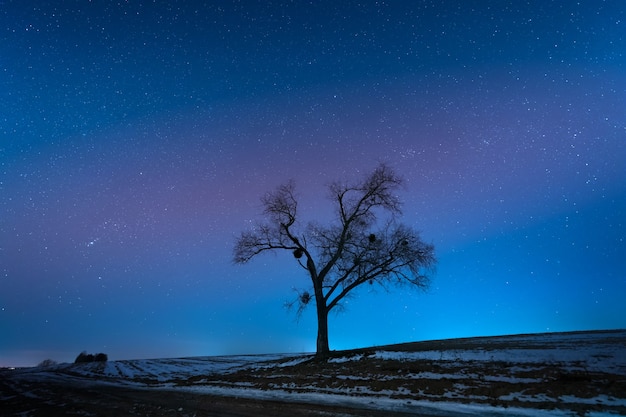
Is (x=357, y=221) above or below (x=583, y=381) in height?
above

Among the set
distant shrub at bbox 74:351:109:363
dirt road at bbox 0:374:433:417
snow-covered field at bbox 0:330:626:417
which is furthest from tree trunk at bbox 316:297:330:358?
distant shrub at bbox 74:351:109:363

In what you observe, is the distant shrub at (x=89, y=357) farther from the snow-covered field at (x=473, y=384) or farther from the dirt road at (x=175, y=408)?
the snow-covered field at (x=473, y=384)

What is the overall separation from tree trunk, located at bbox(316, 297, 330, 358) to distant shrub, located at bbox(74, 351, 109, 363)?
62986 mm

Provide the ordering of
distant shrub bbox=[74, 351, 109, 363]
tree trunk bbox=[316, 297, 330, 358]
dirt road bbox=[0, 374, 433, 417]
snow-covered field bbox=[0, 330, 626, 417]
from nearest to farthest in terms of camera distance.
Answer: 1. snow-covered field bbox=[0, 330, 626, 417]
2. dirt road bbox=[0, 374, 433, 417]
3. tree trunk bbox=[316, 297, 330, 358]
4. distant shrub bbox=[74, 351, 109, 363]

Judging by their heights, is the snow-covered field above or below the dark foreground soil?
above

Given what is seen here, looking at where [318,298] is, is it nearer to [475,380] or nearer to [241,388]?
[241,388]

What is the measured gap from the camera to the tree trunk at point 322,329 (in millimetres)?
24312

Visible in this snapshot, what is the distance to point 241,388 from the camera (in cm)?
1495

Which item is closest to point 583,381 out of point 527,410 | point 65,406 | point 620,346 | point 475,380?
point 475,380

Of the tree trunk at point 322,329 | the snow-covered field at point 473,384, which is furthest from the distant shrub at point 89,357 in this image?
the snow-covered field at point 473,384

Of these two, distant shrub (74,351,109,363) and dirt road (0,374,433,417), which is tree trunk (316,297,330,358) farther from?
distant shrub (74,351,109,363)

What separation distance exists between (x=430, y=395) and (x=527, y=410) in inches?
116

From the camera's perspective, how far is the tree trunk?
957 inches

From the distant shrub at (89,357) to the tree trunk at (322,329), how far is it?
6299 centimetres
